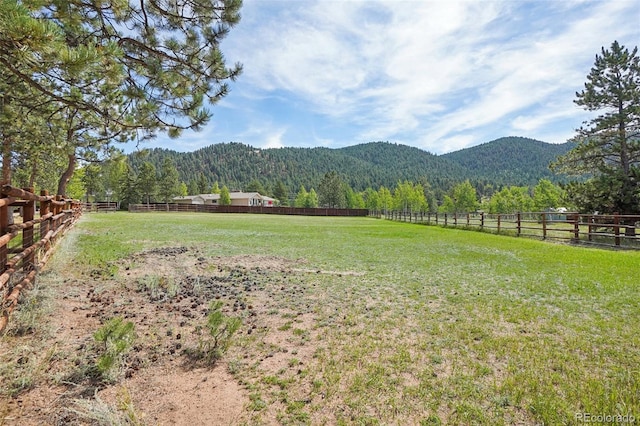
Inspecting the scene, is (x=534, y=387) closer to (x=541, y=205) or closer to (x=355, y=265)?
(x=355, y=265)

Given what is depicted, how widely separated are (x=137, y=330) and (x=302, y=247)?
24.6ft

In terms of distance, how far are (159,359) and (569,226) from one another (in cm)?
2863

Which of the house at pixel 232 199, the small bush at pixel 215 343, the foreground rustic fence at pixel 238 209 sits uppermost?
the house at pixel 232 199

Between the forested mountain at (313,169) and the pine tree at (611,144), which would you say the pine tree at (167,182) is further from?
the forested mountain at (313,169)

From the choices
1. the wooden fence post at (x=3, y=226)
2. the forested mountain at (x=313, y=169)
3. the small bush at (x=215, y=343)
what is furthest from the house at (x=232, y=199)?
the small bush at (x=215, y=343)

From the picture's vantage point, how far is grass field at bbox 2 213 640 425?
8.01 ft

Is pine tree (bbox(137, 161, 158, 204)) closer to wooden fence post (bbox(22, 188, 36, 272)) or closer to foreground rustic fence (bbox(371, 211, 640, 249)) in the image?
foreground rustic fence (bbox(371, 211, 640, 249))

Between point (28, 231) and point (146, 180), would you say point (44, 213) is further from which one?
point (146, 180)

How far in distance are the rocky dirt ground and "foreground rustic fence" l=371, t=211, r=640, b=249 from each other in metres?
12.3

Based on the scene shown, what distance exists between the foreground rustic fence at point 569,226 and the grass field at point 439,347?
6.71 metres

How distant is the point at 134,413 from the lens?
2201mm

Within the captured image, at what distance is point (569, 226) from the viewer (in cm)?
2389

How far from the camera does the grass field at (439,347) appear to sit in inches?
96.1

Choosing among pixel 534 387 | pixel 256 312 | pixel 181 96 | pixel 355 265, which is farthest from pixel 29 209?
pixel 534 387
